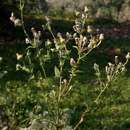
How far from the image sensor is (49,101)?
25.5ft

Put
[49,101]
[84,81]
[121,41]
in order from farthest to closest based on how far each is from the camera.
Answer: [121,41] → [84,81] → [49,101]

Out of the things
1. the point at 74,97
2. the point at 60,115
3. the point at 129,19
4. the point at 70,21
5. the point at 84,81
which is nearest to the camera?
the point at 60,115

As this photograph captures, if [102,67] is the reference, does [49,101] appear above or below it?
above

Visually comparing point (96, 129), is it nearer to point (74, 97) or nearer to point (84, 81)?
point (74, 97)

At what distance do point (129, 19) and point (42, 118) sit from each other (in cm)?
2765

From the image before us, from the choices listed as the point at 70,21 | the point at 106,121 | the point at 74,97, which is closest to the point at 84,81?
the point at 74,97

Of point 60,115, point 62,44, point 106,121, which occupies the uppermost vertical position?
point 62,44

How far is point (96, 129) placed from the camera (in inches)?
589

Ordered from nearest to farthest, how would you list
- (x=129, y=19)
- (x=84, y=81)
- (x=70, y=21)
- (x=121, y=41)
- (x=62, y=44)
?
(x=62, y=44) < (x=84, y=81) < (x=121, y=41) < (x=70, y=21) < (x=129, y=19)

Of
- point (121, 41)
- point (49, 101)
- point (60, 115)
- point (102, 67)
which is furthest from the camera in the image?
point (121, 41)

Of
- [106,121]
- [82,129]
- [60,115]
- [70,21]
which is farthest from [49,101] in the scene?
[70,21]

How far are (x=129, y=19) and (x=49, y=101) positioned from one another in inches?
1060

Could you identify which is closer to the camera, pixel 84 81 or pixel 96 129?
pixel 96 129

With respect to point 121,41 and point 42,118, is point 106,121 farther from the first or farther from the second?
point 121,41
